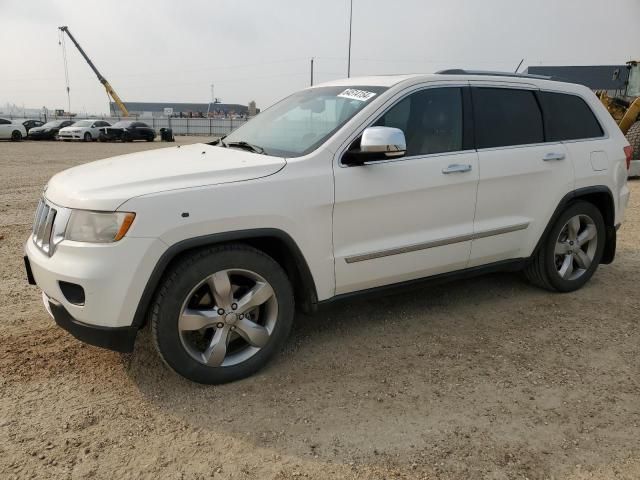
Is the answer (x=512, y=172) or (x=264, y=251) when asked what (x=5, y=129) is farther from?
(x=512, y=172)

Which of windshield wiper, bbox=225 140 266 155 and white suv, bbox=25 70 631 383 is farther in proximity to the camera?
windshield wiper, bbox=225 140 266 155

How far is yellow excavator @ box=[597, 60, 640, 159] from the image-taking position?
1192 centimetres

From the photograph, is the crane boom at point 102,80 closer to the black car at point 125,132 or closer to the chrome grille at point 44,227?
the black car at point 125,132

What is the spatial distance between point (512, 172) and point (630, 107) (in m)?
10.7

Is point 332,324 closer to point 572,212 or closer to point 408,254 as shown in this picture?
point 408,254

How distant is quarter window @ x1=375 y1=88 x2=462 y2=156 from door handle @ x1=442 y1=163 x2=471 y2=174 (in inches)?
5.2

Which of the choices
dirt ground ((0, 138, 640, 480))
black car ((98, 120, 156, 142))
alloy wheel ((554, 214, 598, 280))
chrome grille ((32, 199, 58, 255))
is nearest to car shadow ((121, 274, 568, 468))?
dirt ground ((0, 138, 640, 480))

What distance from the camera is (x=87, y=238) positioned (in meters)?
2.67

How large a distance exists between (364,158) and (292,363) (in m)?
1.38

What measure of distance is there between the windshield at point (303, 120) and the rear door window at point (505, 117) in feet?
2.79

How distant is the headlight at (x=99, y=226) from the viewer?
2.62 m

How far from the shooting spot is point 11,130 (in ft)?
92.7

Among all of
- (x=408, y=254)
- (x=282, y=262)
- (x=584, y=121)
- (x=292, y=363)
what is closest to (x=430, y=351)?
(x=408, y=254)

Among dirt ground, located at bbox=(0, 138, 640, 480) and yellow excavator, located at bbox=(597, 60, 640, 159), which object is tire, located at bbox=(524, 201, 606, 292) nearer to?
dirt ground, located at bbox=(0, 138, 640, 480)
